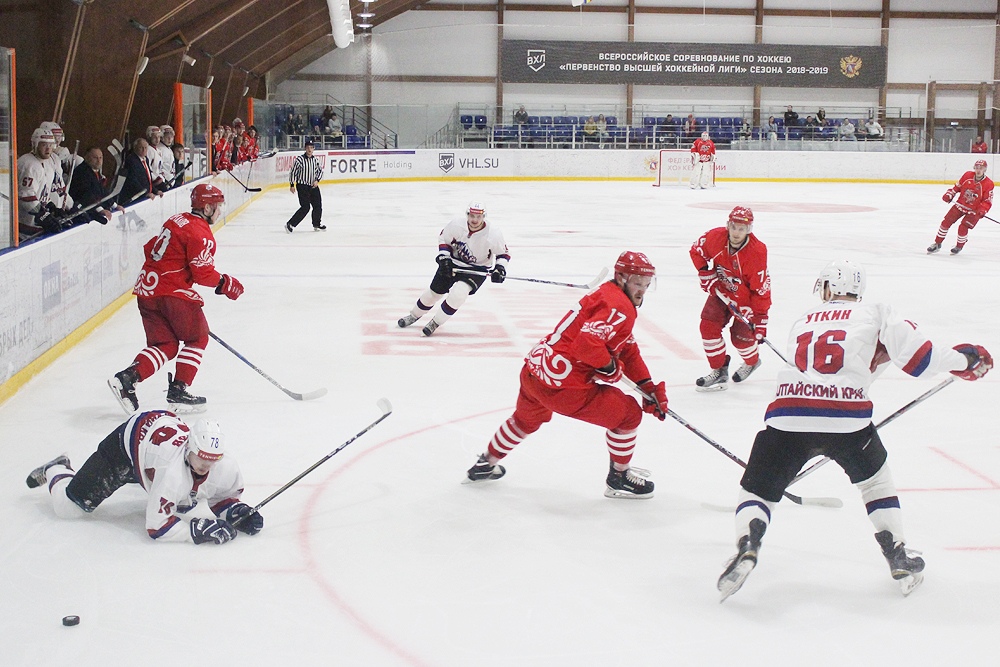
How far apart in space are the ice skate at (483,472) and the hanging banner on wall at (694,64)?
27.9 metres

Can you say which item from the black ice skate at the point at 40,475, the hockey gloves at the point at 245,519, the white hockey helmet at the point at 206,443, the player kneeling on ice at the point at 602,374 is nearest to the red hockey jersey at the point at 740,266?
the player kneeling on ice at the point at 602,374

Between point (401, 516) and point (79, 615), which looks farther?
point (401, 516)

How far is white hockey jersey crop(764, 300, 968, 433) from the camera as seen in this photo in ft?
11.2

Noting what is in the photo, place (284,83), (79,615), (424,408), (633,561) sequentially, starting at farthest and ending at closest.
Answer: (284,83) → (424,408) → (633,561) → (79,615)

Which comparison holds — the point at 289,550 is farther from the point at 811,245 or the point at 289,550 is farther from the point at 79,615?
the point at 811,245

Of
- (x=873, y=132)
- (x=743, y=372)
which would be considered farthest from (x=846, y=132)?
(x=743, y=372)

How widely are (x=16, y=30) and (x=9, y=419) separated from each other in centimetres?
636

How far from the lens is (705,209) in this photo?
64.7 ft

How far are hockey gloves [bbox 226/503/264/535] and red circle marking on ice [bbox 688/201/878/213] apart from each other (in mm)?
16255

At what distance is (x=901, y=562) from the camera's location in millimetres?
3545

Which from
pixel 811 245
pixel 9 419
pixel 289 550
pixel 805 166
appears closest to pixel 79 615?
pixel 289 550

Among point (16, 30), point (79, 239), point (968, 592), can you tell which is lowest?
point (968, 592)

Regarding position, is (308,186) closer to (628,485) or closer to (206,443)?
(628,485)

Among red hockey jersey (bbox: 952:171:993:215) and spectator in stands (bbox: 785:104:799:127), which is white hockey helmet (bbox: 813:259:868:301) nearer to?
red hockey jersey (bbox: 952:171:993:215)
